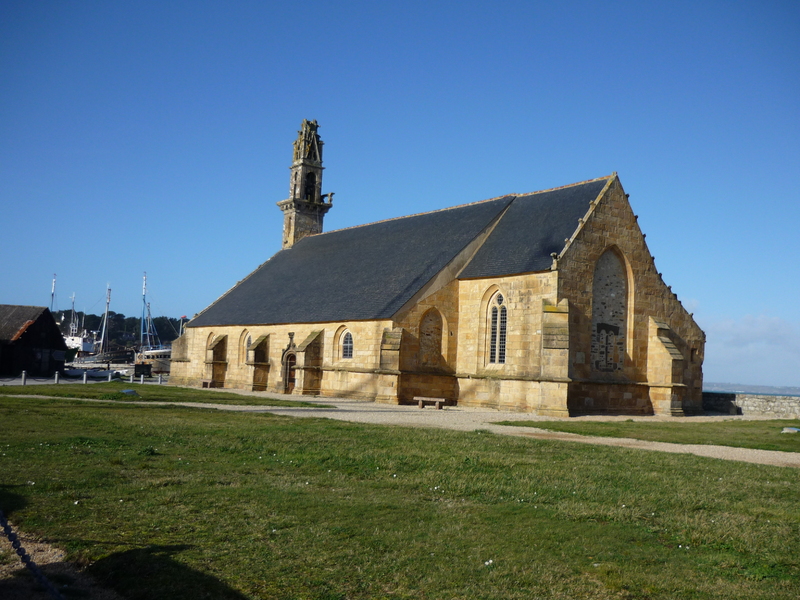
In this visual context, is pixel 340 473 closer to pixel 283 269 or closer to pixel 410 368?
pixel 410 368

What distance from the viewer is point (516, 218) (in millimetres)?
36094

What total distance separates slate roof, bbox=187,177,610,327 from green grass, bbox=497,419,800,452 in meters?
9.05

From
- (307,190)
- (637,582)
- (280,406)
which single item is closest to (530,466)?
(637,582)

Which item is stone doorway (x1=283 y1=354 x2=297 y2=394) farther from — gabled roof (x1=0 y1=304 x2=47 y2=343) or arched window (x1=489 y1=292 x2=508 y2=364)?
Answer: gabled roof (x1=0 y1=304 x2=47 y2=343)

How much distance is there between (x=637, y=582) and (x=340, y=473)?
5.83 m

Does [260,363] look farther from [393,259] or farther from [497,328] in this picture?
[497,328]

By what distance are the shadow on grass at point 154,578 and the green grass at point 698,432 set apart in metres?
15.0

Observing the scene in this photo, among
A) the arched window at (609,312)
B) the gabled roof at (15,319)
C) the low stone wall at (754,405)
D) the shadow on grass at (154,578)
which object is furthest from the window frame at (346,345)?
the shadow on grass at (154,578)

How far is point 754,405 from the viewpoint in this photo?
3372 cm

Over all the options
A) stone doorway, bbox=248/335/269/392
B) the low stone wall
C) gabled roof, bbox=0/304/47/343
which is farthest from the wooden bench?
gabled roof, bbox=0/304/47/343

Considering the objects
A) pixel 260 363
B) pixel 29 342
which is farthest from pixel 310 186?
pixel 29 342

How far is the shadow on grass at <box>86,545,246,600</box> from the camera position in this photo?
5.99 metres

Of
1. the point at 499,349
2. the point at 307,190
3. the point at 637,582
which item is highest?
the point at 307,190

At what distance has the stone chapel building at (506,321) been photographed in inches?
1194
